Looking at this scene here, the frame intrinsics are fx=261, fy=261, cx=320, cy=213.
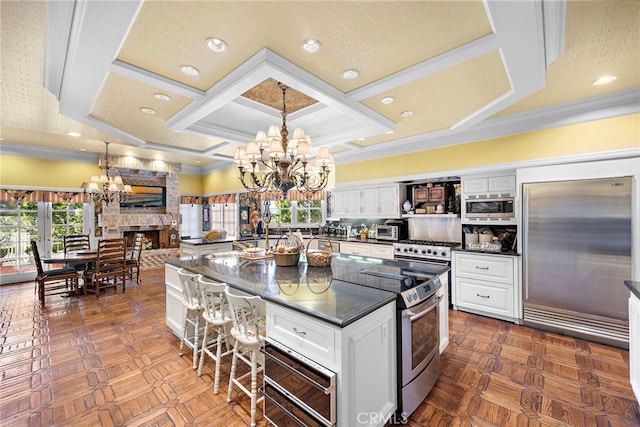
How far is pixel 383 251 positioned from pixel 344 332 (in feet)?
11.1

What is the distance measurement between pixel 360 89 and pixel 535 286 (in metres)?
3.15

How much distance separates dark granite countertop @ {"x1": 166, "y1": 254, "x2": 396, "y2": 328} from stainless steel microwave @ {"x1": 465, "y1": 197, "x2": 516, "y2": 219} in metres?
2.63

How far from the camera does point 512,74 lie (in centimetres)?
220

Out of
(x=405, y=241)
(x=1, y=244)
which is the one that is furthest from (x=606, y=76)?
(x=1, y=244)

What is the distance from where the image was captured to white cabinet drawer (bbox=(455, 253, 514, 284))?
3410mm

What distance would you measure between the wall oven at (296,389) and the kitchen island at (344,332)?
4cm

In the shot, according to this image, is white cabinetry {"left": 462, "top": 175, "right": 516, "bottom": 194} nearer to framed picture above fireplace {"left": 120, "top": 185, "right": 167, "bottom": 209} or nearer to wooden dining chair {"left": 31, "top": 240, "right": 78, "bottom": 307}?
wooden dining chair {"left": 31, "top": 240, "right": 78, "bottom": 307}

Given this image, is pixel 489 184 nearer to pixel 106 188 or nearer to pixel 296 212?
pixel 296 212

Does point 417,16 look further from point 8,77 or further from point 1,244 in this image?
point 1,244

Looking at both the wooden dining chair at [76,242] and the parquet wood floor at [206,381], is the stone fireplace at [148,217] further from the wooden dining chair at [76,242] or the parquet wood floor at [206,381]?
the parquet wood floor at [206,381]

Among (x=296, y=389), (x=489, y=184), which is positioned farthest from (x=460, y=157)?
(x=296, y=389)

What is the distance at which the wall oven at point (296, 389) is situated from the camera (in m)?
1.41

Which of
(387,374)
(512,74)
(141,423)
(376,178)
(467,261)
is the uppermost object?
(512,74)

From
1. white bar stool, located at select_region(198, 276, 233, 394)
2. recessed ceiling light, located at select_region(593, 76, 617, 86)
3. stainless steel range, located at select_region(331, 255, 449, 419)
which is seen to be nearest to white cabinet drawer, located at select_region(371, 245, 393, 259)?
stainless steel range, located at select_region(331, 255, 449, 419)
